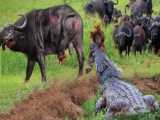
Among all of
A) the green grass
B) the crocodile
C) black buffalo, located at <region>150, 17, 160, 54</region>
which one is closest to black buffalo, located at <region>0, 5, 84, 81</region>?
the green grass

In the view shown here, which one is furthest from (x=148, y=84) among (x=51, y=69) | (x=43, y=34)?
(x=51, y=69)

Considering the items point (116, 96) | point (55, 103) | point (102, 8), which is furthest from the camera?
point (102, 8)

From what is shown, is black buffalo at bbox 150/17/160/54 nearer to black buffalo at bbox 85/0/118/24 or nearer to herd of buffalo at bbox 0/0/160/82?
herd of buffalo at bbox 0/0/160/82

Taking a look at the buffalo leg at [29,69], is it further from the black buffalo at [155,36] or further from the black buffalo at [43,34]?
the black buffalo at [155,36]

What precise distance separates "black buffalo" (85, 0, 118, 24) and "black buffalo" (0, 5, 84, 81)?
1153 centimetres

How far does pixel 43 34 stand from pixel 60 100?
22.5ft

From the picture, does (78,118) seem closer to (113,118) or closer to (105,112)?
(105,112)

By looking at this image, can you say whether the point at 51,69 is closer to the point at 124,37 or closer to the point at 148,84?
the point at 124,37

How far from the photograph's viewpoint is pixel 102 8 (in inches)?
1348

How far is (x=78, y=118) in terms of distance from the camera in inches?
542

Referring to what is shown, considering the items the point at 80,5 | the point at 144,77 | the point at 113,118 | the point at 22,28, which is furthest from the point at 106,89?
the point at 80,5

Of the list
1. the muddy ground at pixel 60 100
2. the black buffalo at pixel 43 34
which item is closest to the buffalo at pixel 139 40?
the black buffalo at pixel 43 34

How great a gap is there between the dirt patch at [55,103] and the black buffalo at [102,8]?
1691 centimetres

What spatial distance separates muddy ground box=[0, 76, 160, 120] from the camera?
13.7 m
